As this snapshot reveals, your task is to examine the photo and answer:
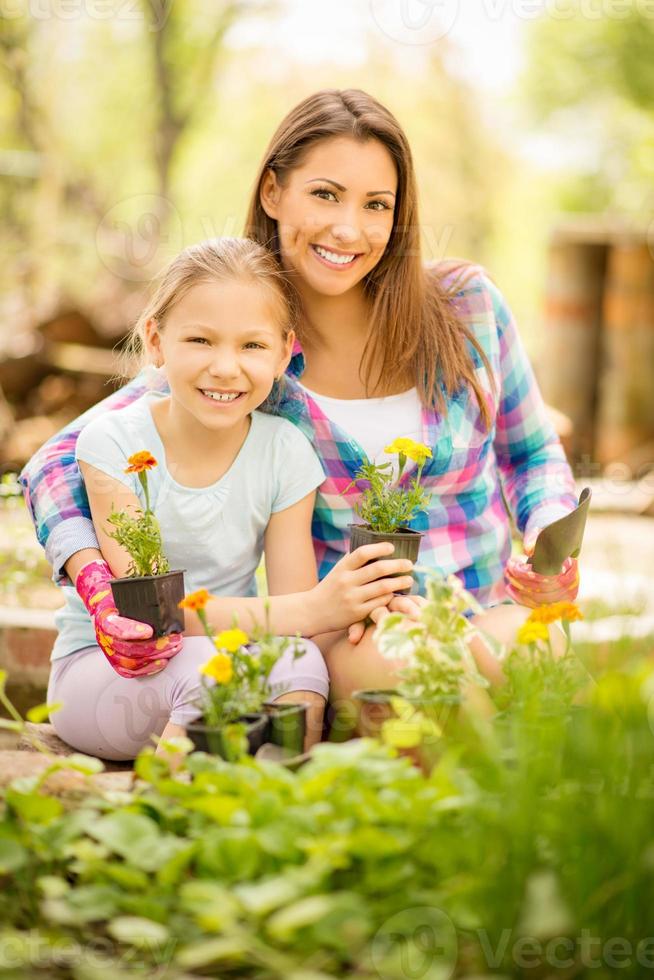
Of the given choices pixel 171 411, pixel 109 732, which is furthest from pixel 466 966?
pixel 171 411

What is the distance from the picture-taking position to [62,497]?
2.14 metres

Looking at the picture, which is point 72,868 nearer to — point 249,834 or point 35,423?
point 249,834

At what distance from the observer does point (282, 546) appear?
2172mm

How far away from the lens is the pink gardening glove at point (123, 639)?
1.83 metres

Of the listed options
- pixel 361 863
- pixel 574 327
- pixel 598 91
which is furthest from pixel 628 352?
pixel 598 91

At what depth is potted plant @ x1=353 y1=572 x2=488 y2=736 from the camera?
61.7 inches

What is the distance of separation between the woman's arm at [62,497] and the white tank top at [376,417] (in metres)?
0.38

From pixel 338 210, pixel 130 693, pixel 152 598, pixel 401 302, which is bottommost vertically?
pixel 130 693

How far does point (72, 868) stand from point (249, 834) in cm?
23

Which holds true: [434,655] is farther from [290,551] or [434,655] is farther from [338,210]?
[338,210]

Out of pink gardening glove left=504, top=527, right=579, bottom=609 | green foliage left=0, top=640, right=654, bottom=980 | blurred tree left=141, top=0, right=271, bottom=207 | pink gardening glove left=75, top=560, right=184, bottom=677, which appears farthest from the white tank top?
blurred tree left=141, top=0, right=271, bottom=207

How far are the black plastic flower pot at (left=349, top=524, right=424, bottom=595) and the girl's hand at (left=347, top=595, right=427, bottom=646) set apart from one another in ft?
0.09

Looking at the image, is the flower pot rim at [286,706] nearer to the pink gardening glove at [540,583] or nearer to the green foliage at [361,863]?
the green foliage at [361,863]

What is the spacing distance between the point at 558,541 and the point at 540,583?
11 cm
